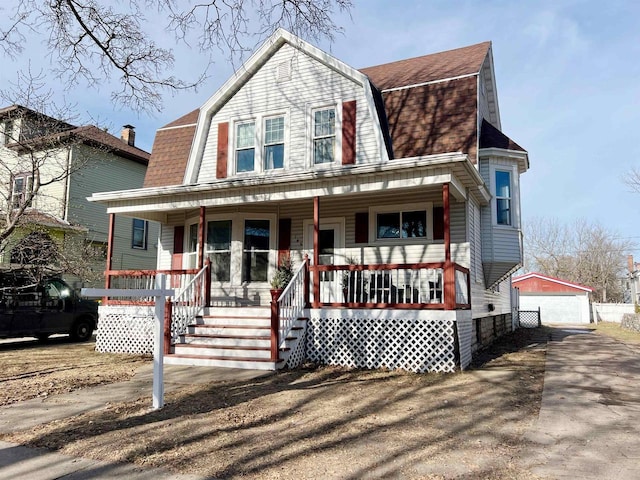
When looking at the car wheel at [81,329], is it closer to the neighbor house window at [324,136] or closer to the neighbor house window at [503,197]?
the neighbor house window at [324,136]

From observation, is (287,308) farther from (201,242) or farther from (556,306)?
(556,306)

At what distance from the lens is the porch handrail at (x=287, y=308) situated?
8039 millimetres

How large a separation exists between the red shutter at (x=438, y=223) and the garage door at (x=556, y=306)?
24.8m

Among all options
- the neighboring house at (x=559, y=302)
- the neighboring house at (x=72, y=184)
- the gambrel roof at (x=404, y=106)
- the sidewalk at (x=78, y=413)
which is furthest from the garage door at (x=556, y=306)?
the sidewalk at (x=78, y=413)

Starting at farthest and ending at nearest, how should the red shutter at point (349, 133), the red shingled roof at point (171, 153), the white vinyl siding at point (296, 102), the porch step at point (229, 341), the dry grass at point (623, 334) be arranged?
1. the dry grass at point (623, 334)
2. the red shingled roof at point (171, 153)
3. the white vinyl siding at point (296, 102)
4. the red shutter at point (349, 133)
5. the porch step at point (229, 341)

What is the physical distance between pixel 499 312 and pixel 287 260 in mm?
7634

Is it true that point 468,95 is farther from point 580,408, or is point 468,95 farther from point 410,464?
point 410,464

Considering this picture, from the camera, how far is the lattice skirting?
1062 cm

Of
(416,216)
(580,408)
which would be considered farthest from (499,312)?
(580,408)

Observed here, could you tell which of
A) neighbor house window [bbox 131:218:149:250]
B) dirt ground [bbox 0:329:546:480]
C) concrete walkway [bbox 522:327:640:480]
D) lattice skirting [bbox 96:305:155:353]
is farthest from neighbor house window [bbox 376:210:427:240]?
neighbor house window [bbox 131:218:149:250]

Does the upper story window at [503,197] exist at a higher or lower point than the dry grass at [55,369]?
higher

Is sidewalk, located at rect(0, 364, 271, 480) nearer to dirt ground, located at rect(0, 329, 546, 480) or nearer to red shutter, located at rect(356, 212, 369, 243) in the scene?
dirt ground, located at rect(0, 329, 546, 480)

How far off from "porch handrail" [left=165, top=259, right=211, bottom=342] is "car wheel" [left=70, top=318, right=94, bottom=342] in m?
4.95

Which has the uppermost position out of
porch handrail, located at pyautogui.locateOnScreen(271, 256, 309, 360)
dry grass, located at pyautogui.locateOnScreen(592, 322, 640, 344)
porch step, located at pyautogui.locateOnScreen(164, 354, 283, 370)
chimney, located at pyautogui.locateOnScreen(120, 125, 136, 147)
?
chimney, located at pyautogui.locateOnScreen(120, 125, 136, 147)
